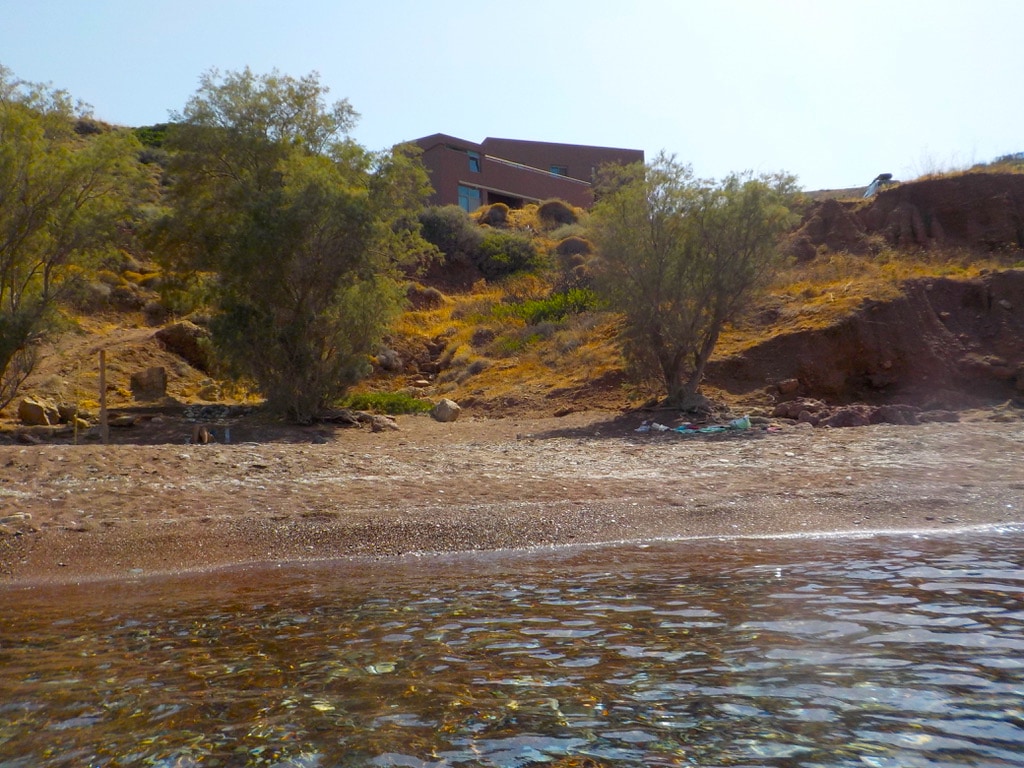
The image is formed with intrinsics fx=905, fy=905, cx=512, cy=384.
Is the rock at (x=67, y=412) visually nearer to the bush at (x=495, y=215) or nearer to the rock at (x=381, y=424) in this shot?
the rock at (x=381, y=424)

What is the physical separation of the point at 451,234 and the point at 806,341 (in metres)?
24.1

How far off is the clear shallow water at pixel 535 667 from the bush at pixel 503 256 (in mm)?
33644

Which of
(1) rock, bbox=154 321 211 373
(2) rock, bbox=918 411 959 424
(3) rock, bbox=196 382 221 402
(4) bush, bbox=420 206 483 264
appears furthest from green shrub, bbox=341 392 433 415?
(4) bush, bbox=420 206 483 264

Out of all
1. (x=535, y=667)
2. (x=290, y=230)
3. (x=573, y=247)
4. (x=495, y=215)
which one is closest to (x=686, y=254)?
(x=290, y=230)

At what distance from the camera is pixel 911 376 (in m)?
18.7

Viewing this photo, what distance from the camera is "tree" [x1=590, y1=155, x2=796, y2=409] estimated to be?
1712cm

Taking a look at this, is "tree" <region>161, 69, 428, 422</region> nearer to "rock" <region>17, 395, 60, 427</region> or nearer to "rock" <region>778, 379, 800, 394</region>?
"rock" <region>17, 395, 60, 427</region>

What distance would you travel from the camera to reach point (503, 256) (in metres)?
40.6

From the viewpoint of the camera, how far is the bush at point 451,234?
4081cm

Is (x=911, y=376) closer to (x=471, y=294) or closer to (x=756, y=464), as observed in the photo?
(x=756, y=464)

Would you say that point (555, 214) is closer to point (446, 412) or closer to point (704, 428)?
point (446, 412)

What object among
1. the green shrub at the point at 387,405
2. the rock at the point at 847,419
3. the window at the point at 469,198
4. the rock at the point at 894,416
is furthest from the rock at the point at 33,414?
the window at the point at 469,198

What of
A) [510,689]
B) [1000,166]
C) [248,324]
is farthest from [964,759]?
[1000,166]

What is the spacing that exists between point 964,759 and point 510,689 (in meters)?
1.99
